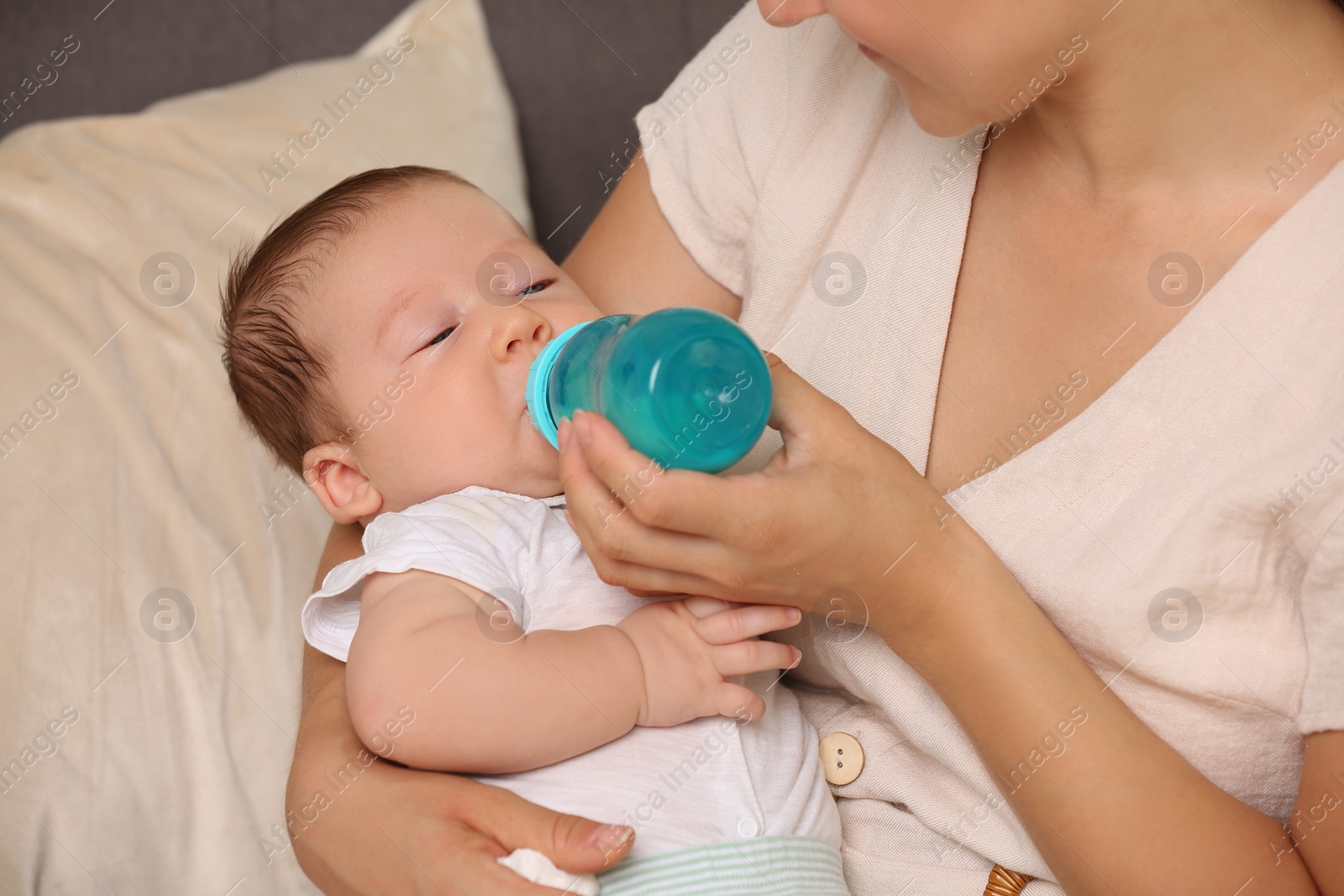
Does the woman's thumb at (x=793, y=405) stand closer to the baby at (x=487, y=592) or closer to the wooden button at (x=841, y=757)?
the baby at (x=487, y=592)

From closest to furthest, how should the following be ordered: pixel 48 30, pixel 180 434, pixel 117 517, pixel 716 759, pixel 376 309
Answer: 1. pixel 716 759
2. pixel 376 309
3. pixel 117 517
4. pixel 180 434
5. pixel 48 30

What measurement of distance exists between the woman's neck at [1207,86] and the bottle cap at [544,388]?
520mm

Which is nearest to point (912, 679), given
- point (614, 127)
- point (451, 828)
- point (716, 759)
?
point (716, 759)

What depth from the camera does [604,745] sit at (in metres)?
0.97

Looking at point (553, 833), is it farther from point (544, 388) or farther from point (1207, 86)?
point (1207, 86)

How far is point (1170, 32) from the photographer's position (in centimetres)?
94

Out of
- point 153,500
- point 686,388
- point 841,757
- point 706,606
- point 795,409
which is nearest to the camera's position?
point 686,388

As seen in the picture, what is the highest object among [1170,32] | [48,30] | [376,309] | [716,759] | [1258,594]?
[48,30]

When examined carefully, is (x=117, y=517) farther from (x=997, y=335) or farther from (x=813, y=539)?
(x=997, y=335)

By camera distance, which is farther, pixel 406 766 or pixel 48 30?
pixel 48 30

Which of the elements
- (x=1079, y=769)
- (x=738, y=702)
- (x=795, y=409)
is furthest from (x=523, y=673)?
(x=1079, y=769)

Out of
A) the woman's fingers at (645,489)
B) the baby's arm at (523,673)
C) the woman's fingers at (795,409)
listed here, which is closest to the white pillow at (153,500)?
the baby's arm at (523,673)

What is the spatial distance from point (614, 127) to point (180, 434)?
1.00 m

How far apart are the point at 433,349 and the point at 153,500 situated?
515 mm
